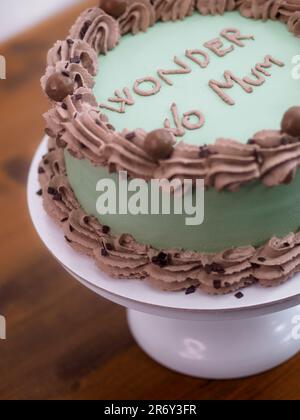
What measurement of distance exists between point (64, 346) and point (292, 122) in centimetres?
89

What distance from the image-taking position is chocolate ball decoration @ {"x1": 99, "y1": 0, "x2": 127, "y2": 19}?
5.65ft

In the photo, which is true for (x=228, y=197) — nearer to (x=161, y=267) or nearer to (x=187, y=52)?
(x=161, y=267)

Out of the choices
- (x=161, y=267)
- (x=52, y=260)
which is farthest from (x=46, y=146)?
(x=161, y=267)

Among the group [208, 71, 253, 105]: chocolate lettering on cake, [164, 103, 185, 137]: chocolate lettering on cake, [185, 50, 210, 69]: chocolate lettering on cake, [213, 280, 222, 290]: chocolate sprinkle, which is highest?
[185, 50, 210, 69]: chocolate lettering on cake

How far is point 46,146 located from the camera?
1794mm

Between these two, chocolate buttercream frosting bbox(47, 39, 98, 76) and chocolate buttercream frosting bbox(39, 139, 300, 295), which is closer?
chocolate buttercream frosting bbox(39, 139, 300, 295)

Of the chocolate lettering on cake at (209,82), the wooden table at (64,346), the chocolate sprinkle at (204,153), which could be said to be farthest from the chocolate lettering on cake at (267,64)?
the wooden table at (64,346)

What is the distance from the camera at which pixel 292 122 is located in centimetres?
134

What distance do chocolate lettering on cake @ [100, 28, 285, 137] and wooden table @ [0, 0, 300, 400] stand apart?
2.12ft

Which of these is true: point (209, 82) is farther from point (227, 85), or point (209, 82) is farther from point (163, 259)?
point (163, 259)

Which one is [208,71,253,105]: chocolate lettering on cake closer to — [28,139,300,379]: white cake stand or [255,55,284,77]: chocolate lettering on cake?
[255,55,284,77]: chocolate lettering on cake

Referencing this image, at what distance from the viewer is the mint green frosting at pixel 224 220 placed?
1.38 m

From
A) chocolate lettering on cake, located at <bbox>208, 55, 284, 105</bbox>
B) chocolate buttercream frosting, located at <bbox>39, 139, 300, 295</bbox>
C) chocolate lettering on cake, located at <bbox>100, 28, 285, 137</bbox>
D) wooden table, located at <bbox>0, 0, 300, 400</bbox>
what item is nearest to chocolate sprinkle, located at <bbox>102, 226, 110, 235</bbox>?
chocolate buttercream frosting, located at <bbox>39, 139, 300, 295</bbox>

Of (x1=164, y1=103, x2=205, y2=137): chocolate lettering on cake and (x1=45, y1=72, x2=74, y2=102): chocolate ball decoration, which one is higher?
(x1=45, y1=72, x2=74, y2=102): chocolate ball decoration
